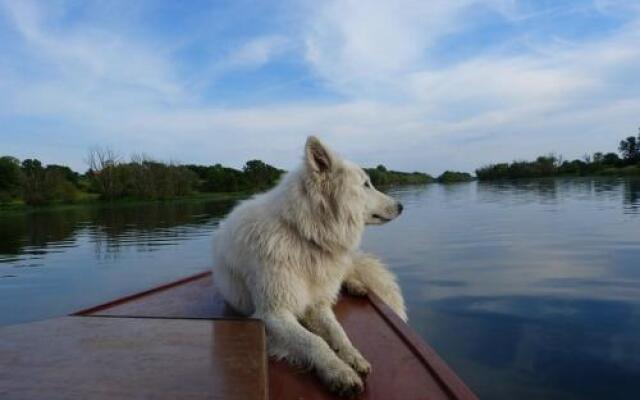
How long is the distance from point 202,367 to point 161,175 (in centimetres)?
8058

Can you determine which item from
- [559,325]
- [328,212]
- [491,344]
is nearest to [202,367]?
[328,212]

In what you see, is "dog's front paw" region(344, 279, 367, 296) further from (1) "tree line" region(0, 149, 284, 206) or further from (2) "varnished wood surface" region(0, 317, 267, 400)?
(1) "tree line" region(0, 149, 284, 206)

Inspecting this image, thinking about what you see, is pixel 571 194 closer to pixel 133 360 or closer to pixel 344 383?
pixel 344 383

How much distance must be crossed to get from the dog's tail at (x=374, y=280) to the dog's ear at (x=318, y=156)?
1.78m

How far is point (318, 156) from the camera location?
3600 millimetres

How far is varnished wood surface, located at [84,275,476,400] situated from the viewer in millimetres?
2545

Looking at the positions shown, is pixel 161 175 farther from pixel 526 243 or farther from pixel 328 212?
pixel 328 212

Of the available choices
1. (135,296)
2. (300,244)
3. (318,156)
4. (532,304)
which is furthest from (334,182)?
(532,304)

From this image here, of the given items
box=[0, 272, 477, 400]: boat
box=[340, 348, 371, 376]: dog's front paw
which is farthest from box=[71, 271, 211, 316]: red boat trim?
box=[340, 348, 371, 376]: dog's front paw

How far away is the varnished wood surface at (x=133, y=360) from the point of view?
5.88 ft

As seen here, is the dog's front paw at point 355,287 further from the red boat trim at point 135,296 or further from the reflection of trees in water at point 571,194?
the reflection of trees in water at point 571,194

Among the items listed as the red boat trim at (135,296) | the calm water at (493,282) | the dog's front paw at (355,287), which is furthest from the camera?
the calm water at (493,282)

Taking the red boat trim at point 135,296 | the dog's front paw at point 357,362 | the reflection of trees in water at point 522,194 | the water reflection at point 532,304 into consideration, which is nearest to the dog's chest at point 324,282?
the dog's front paw at point 357,362

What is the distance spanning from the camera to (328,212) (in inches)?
143
